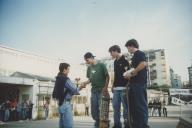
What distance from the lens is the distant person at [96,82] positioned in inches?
218

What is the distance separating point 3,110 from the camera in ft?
58.1

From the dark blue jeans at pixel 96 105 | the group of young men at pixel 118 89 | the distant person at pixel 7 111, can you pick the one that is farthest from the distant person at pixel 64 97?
the distant person at pixel 7 111

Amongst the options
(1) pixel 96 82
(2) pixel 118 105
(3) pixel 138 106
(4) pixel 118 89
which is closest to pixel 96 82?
(1) pixel 96 82

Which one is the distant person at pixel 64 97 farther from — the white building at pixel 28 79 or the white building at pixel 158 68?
the white building at pixel 158 68

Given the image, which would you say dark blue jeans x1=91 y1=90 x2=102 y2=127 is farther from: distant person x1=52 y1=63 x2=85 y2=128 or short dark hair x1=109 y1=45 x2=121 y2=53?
short dark hair x1=109 y1=45 x2=121 y2=53

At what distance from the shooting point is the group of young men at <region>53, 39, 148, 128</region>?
14.8 ft

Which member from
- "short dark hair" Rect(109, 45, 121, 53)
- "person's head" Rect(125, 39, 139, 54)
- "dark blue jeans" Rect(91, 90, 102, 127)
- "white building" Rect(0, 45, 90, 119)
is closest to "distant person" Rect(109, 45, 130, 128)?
"short dark hair" Rect(109, 45, 121, 53)

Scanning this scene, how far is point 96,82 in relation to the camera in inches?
229

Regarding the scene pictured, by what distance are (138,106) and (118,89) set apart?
2.94ft

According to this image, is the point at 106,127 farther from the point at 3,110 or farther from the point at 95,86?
the point at 3,110

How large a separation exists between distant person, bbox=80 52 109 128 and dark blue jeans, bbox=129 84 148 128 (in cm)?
101

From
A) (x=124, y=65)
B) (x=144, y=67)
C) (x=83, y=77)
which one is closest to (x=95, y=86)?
(x=124, y=65)

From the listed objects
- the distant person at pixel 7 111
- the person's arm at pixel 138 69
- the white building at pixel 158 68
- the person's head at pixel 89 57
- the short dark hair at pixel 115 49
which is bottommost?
the distant person at pixel 7 111

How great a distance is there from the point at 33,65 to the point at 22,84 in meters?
8.63
